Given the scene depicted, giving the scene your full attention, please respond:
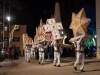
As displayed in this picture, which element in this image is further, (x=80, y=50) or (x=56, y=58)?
(x=56, y=58)

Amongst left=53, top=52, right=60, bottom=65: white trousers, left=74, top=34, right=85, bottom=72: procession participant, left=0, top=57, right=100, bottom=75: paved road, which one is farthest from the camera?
left=53, top=52, right=60, bottom=65: white trousers

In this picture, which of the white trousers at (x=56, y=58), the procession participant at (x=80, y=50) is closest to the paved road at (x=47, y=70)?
the white trousers at (x=56, y=58)

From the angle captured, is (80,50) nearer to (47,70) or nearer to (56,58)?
(47,70)

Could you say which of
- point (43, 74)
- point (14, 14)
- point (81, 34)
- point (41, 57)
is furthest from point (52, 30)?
point (14, 14)

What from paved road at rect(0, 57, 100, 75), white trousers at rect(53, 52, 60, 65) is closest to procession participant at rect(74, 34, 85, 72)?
paved road at rect(0, 57, 100, 75)

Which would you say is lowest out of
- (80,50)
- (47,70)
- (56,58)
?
(47,70)

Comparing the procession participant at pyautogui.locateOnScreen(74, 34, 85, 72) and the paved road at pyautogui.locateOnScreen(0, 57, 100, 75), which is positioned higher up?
the procession participant at pyautogui.locateOnScreen(74, 34, 85, 72)

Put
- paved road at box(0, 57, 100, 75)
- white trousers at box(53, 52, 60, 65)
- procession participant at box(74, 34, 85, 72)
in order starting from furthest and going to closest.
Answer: white trousers at box(53, 52, 60, 65), procession participant at box(74, 34, 85, 72), paved road at box(0, 57, 100, 75)

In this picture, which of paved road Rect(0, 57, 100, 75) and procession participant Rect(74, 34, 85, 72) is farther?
procession participant Rect(74, 34, 85, 72)

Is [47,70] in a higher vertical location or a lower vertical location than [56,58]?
lower

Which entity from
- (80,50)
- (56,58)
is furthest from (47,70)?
(56,58)

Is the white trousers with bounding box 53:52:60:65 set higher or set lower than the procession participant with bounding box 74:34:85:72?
lower

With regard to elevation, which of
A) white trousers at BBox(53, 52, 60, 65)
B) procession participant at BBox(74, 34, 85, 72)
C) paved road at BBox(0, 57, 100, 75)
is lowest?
paved road at BBox(0, 57, 100, 75)

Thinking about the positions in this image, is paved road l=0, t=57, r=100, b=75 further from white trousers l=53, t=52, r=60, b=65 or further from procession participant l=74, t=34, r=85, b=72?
procession participant l=74, t=34, r=85, b=72
